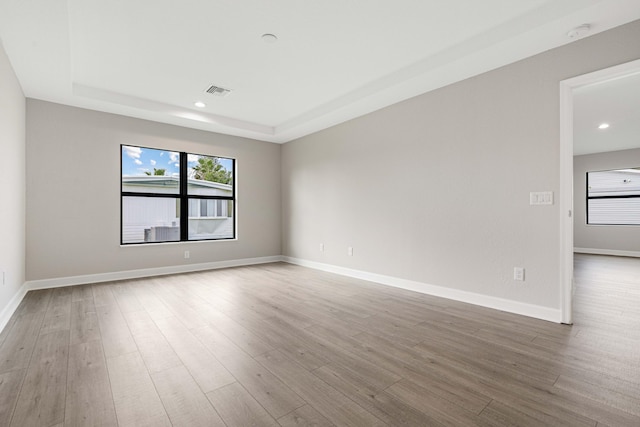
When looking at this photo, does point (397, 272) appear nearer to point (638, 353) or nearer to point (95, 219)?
point (638, 353)

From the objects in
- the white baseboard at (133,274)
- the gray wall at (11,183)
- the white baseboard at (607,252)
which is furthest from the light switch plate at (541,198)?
the white baseboard at (607,252)

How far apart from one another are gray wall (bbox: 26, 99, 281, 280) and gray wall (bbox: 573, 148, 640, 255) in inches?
353

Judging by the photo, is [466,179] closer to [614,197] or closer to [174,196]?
[174,196]

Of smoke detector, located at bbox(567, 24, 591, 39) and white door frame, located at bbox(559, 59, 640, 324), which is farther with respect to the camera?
white door frame, located at bbox(559, 59, 640, 324)

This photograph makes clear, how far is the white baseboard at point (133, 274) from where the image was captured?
387 centimetres

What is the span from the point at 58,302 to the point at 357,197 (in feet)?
12.9

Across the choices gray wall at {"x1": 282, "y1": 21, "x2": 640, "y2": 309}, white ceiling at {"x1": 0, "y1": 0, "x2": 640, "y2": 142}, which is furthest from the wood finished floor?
white ceiling at {"x1": 0, "y1": 0, "x2": 640, "y2": 142}

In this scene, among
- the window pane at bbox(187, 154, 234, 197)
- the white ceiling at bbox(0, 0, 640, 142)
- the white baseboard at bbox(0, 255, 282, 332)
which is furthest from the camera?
the window pane at bbox(187, 154, 234, 197)

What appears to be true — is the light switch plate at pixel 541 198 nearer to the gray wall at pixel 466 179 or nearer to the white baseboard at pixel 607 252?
the gray wall at pixel 466 179

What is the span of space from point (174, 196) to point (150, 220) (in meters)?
Answer: 0.53

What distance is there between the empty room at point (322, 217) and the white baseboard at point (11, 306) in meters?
0.05

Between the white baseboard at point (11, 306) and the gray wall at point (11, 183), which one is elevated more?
the gray wall at point (11, 183)

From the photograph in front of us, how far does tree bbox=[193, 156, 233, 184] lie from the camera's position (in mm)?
5301

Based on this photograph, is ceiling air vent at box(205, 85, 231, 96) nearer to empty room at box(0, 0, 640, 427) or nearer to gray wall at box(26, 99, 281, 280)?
empty room at box(0, 0, 640, 427)
